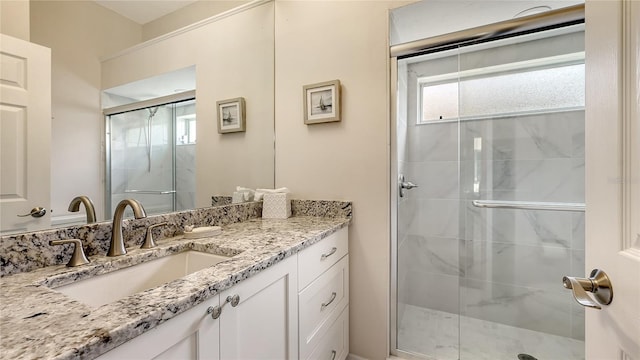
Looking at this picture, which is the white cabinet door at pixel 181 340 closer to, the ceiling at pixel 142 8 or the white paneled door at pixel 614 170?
the white paneled door at pixel 614 170

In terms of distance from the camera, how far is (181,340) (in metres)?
0.56

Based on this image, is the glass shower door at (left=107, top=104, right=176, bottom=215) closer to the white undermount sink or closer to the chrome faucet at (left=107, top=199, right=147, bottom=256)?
the chrome faucet at (left=107, top=199, right=147, bottom=256)

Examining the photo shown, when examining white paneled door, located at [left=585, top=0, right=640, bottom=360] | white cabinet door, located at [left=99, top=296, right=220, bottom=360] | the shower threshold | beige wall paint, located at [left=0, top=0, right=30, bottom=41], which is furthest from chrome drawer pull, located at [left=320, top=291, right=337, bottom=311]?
beige wall paint, located at [left=0, top=0, right=30, bottom=41]

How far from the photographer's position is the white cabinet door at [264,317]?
2.27 feet

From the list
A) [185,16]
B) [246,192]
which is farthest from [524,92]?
[185,16]

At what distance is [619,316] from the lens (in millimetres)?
460

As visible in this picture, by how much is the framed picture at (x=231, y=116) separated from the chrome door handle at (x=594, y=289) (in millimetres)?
1484

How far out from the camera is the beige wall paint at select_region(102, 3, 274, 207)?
1109 mm

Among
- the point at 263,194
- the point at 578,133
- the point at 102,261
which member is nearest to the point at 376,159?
the point at 263,194

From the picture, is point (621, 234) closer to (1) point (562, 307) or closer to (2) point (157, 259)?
(2) point (157, 259)

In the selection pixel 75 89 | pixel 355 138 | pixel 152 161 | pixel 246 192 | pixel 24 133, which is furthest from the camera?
pixel 246 192

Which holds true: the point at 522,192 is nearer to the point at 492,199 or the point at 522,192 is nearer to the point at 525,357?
the point at 492,199

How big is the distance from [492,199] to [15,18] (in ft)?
8.37

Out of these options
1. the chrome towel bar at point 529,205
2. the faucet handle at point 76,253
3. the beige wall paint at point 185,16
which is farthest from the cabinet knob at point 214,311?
the chrome towel bar at point 529,205
